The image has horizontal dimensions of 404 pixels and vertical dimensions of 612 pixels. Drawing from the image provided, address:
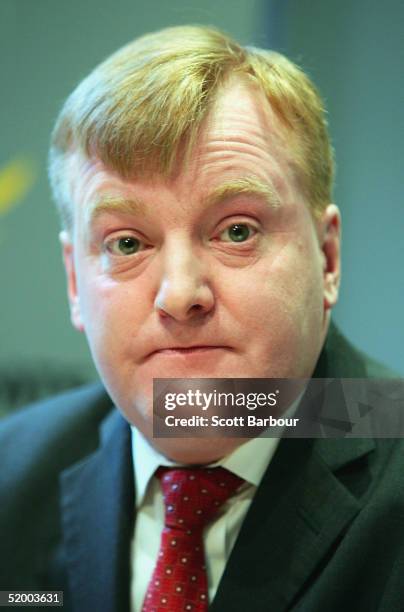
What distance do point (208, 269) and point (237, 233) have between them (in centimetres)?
7

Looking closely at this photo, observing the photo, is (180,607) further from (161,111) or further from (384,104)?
(384,104)

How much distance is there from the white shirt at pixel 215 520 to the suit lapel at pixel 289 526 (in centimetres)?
3

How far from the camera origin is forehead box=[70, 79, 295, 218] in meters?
1.08

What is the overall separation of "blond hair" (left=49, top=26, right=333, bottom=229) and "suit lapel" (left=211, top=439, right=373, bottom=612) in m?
0.35

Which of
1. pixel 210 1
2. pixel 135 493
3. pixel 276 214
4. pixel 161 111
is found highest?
pixel 210 1

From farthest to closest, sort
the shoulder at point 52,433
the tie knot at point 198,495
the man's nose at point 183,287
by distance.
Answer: the shoulder at point 52,433 < the tie knot at point 198,495 < the man's nose at point 183,287

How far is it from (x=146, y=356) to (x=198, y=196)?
23cm

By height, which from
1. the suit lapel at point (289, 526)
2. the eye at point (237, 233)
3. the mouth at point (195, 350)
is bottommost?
the suit lapel at point (289, 526)

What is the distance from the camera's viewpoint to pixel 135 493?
1.26 m

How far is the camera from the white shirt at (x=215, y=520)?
1.14 meters

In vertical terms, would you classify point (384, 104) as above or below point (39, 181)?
below

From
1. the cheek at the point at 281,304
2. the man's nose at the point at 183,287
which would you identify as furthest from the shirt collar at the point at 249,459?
the man's nose at the point at 183,287

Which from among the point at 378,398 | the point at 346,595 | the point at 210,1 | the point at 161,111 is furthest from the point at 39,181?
the point at 346,595

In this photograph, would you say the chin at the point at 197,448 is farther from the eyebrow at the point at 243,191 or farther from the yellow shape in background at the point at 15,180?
the yellow shape in background at the point at 15,180
